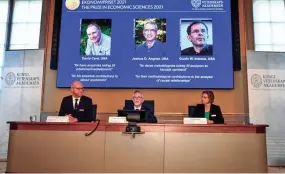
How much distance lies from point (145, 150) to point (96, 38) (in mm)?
2729

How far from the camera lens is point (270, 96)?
4.61 meters

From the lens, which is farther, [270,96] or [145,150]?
[270,96]

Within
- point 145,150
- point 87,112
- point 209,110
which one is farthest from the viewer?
point 209,110

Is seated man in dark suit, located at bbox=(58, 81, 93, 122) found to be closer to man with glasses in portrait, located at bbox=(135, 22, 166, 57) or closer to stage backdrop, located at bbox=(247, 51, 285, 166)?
man with glasses in portrait, located at bbox=(135, 22, 166, 57)

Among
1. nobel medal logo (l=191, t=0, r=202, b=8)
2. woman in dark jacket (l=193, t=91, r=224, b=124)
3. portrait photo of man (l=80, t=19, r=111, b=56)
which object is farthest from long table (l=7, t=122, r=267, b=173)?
nobel medal logo (l=191, t=0, r=202, b=8)

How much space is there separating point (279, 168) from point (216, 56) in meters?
1.99

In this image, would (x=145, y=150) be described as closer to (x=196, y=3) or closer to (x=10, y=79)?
(x=196, y=3)

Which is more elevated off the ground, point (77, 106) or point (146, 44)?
point (146, 44)

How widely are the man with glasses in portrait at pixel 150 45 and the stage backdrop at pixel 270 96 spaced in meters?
1.50

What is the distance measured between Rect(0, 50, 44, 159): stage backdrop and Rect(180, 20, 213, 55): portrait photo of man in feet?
8.18

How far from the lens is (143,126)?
282cm

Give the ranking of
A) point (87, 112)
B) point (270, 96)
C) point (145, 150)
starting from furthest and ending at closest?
1. point (270, 96)
2. point (87, 112)
3. point (145, 150)

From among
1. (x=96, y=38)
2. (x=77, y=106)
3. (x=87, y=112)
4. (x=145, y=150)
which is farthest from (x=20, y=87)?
(x=145, y=150)

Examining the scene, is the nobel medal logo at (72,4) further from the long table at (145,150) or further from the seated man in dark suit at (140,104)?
the long table at (145,150)
